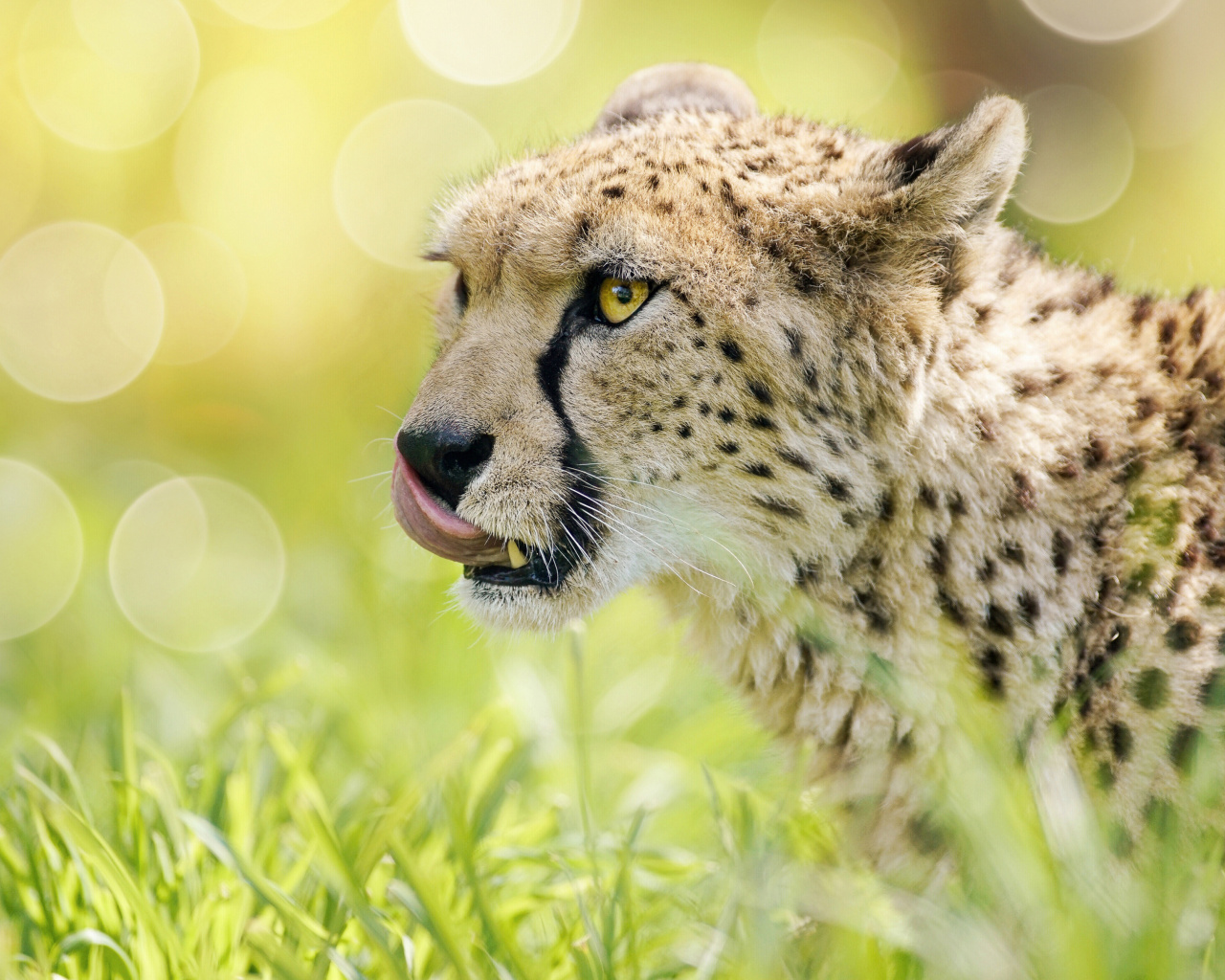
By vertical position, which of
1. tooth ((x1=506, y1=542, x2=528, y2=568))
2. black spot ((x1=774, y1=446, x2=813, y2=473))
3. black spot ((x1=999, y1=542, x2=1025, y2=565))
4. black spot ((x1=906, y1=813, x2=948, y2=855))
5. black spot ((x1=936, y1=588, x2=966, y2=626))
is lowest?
black spot ((x1=906, y1=813, x2=948, y2=855))

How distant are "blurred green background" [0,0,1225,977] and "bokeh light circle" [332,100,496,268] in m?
0.02

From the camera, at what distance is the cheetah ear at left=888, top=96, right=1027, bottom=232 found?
2424mm

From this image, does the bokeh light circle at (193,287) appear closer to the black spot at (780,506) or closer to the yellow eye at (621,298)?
the yellow eye at (621,298)

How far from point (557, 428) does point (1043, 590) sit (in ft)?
3.45

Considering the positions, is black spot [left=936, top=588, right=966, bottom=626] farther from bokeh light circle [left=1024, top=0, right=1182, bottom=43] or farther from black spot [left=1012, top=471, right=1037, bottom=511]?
bokeh light circle [left=1024, top=0, right=1182, bottom=43]

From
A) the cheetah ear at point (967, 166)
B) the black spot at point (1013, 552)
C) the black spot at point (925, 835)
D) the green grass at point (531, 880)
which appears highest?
the cheetah ear at point (967, 166)

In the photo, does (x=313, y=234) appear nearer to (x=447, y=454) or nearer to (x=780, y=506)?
(x=447, y=454)

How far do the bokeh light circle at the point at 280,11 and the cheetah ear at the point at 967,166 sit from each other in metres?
6.21

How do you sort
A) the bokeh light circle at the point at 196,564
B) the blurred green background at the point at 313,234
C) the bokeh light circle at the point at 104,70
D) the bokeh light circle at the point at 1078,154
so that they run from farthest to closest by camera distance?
the bokeh light circle at the point at 1078,154 < the bokeh light circle at the point at 104,70 < the bokeh light circle at the point at 196,564 < the blurred green background at the point at 313,234

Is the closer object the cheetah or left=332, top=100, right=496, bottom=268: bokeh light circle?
the cheetah

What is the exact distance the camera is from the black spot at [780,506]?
8.40ft

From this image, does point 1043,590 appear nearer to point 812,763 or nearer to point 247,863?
point 812,763

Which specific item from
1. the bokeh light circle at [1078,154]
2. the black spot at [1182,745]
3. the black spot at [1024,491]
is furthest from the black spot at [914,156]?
the bokeh light circle at [1078,154]

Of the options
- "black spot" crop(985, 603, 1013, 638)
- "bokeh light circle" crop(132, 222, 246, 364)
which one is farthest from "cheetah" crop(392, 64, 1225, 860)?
"bokeh light circle" crop(132, 222, 246, 364)
